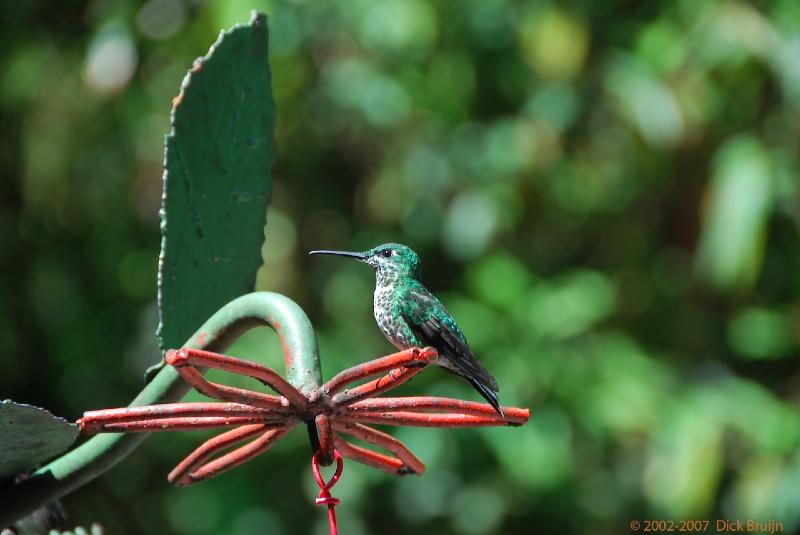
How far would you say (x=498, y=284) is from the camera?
4.53 m

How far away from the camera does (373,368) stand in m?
1.22

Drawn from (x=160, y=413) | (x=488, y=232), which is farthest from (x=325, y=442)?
(x=488, y=232)

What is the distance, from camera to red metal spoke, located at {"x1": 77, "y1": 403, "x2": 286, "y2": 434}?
1192 mm

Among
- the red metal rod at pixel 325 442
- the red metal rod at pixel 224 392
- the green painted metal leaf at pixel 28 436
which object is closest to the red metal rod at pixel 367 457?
the red metal rod at pixel 325 442

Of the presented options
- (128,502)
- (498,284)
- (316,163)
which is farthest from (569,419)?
(128,502)

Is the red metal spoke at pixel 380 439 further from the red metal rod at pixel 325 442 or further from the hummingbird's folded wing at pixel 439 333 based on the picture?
the hummingbird's folded wing at pixel 439 333

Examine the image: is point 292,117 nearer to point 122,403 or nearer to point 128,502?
point 122,403

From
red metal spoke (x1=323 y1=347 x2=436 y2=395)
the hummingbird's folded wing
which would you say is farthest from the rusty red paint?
the hummingbird's folded wing

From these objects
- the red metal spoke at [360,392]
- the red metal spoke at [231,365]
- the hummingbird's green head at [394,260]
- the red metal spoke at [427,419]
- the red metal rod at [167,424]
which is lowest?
the red metal spoke at [427,419]

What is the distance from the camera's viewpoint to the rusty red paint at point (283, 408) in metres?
1.17

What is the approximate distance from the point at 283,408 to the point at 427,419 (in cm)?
23

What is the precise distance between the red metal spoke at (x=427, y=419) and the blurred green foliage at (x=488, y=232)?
9.61ft

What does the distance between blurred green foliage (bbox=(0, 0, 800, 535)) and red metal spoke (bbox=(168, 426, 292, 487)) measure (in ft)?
9.33

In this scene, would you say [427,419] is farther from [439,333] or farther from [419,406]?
[439,333]
